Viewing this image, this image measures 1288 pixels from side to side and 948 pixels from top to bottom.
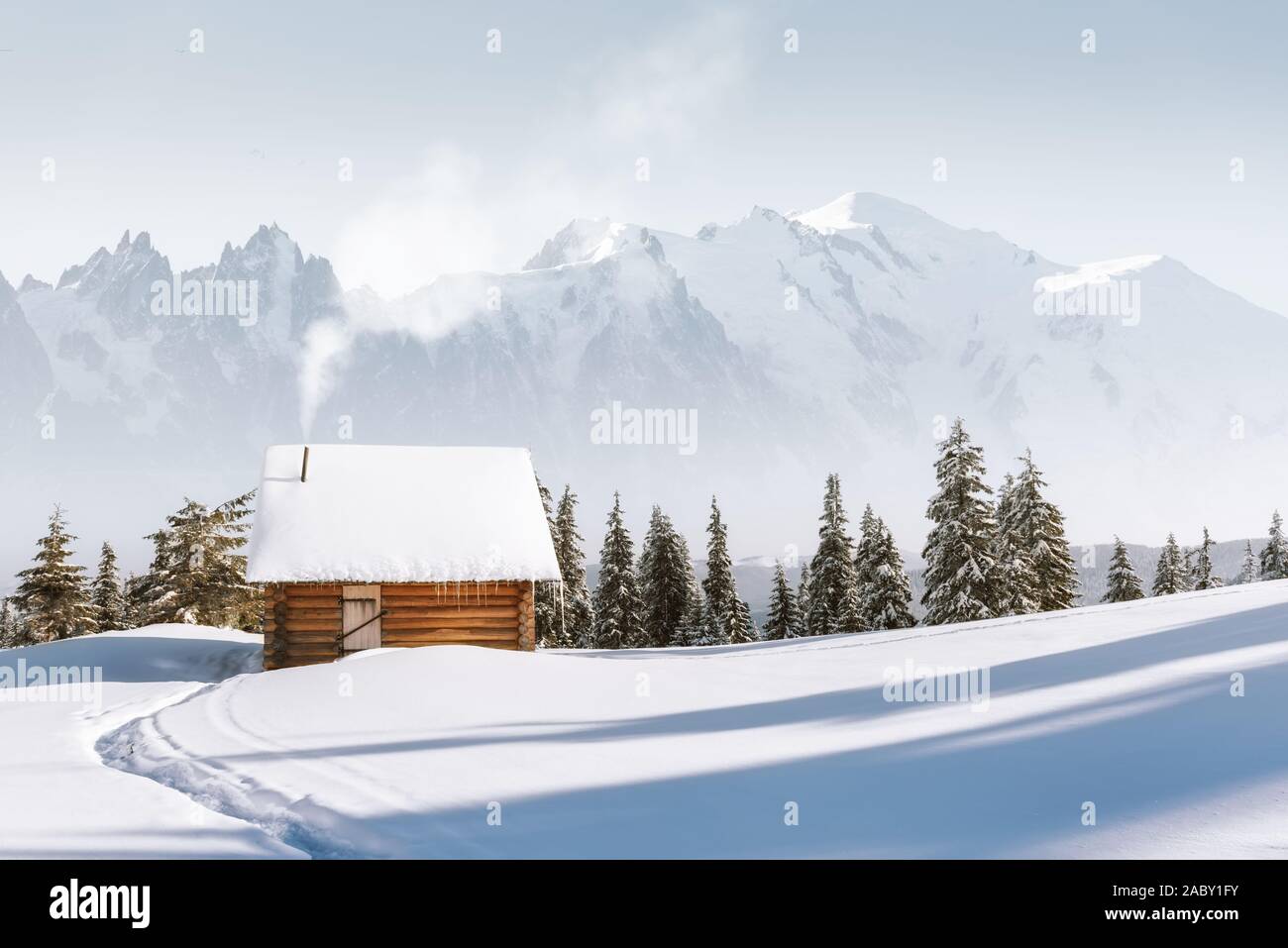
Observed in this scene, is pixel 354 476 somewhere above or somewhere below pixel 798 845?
above

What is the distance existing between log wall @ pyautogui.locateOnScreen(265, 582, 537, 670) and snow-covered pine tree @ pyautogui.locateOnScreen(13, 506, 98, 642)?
29.6 meters

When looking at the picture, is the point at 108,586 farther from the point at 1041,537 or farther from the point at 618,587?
the point at 1041,537

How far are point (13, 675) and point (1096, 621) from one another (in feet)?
90.8

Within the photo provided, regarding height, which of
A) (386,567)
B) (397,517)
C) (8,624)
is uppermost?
(397,517)

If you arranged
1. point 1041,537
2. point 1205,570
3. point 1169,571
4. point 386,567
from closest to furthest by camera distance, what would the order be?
point 386,567, point 1041,537, point 1169,571, point 1205,570

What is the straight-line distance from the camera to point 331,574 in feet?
75.3

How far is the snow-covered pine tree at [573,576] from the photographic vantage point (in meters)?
48.8

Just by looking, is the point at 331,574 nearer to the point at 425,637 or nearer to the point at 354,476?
the point at 425,637

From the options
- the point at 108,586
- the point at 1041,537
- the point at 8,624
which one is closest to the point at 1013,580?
the point at 1041,537

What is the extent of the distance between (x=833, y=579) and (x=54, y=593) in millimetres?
41232

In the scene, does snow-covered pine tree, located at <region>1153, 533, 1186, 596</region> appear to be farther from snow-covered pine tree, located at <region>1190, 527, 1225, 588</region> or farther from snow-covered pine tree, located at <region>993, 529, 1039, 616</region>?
snow-covered pine tree, located at <region>993, 529, 1039, 616</region>

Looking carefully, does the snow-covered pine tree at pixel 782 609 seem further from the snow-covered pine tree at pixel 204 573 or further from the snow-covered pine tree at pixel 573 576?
the snow-covered pine tree at pixel 204 573

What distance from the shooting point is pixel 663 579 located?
51281mm
